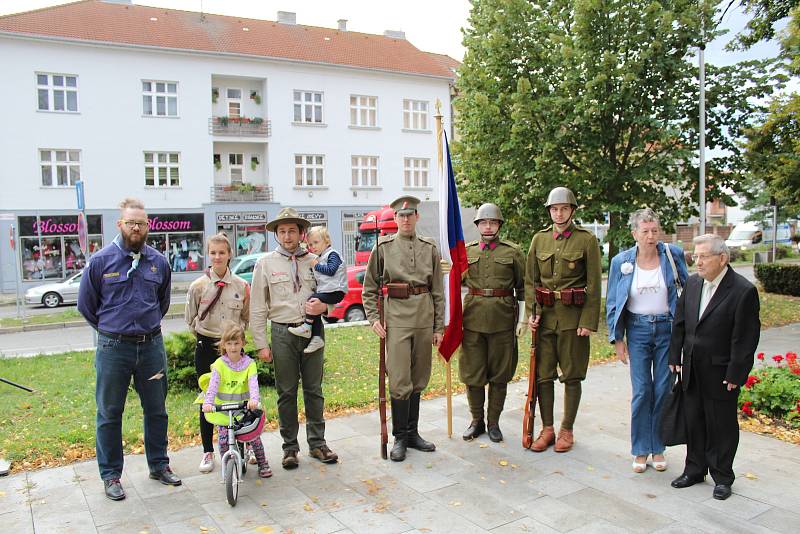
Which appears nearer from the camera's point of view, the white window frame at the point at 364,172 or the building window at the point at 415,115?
the white window frame at the point at 364,172

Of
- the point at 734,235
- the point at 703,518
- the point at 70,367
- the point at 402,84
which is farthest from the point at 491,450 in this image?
the point at 734,235

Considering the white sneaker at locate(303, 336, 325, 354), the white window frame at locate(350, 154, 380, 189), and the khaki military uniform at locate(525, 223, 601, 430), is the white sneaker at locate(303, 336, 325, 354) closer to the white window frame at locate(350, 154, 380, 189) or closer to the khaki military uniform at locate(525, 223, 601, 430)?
the khaki military uniform at locate(525, 223, 601, 430)

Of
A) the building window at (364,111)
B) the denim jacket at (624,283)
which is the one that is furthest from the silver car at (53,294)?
the denim jacket at (624,283)

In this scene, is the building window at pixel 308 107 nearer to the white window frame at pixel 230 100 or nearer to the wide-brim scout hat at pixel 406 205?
the white window frame at pixel 230 100

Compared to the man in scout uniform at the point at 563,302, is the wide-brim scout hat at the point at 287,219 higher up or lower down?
higher up

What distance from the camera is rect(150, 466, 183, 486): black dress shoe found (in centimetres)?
525

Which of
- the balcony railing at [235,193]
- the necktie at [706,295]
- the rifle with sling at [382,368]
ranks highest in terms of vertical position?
the balcony railing at [235,193]

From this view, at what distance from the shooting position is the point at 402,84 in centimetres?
3616

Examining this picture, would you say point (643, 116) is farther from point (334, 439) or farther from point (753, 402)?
point (334, 439)

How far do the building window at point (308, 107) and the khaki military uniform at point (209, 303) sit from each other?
96.0 feet

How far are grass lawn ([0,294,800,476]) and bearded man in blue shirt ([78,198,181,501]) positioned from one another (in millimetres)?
1130

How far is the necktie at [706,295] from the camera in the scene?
4.97 m

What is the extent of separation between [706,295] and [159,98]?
3031cm

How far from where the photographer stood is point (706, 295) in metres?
5.00
